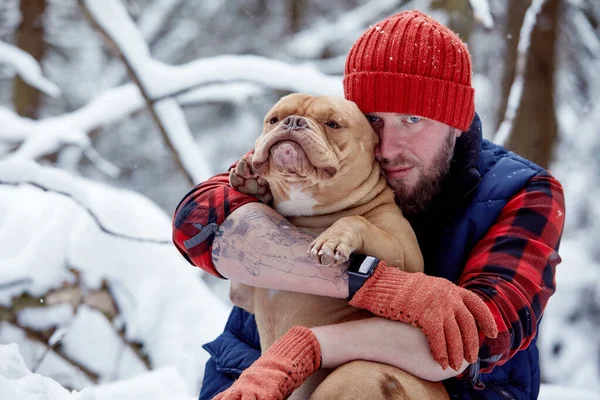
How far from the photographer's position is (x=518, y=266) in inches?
71.4

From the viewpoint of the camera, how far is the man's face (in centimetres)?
213

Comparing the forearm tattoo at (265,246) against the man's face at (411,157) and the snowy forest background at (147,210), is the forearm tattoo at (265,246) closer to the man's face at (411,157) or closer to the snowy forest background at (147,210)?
the man's face at (411,157)

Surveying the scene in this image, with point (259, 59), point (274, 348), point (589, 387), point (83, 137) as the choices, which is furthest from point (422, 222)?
point (589, 387)

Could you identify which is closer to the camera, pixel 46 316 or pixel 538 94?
pixel 46 316

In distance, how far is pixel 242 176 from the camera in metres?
2.07

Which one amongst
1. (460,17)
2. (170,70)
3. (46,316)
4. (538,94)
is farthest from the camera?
(538,94)

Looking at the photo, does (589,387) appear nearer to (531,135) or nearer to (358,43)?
(531,135)

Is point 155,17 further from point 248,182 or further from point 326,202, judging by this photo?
point 326,202

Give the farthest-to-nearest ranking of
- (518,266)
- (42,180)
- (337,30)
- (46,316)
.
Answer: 1. (337,30)
2. (46,316)
3. (42,180)
4. (518,266)

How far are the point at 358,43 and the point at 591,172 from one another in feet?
15.2

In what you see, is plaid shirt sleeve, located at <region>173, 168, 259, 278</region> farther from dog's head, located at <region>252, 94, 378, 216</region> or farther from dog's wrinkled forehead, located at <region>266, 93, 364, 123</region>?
dog's wrinkled forehead, located at <region>266, 93, 364, 123</region>

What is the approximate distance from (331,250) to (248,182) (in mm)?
529

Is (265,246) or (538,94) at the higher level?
(265,246)

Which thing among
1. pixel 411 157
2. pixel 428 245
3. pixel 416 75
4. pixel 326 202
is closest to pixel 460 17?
pixel 416 75
